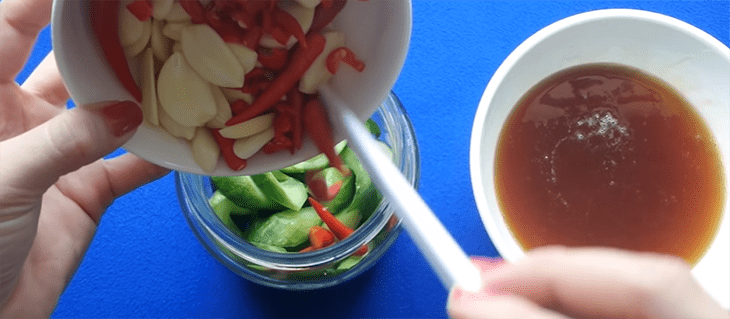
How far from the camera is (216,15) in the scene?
0.48 meters

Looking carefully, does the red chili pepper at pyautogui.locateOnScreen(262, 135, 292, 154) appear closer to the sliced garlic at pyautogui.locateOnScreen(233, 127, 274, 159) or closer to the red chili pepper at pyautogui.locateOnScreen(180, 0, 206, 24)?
the sliced garlic at pyautogui.locateOnScreen(233, 127, 274, 159)

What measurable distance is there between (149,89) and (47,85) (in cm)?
33

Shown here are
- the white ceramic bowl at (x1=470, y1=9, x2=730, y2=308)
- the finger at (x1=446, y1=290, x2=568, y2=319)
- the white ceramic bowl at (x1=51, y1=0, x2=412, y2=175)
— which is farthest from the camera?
the white ceramic bowl at (x1=470, y1=9, x2=730, y2=308)

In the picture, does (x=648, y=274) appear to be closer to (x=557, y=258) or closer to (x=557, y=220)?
(x=557, y=258)

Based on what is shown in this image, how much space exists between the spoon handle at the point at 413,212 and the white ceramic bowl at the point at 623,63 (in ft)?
0.58

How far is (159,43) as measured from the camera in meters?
0.50

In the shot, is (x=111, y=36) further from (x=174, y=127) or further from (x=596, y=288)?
(x=596, y=288)

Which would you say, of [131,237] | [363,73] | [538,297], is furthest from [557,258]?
[131,237]

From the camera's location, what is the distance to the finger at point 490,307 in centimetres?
34

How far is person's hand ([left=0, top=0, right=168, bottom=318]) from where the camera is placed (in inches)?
18.8

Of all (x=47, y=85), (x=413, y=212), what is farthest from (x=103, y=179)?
(x=413, y=212)

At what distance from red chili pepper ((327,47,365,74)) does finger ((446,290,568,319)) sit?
0.24 meters

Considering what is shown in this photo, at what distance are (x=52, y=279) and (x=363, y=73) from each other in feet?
1.42

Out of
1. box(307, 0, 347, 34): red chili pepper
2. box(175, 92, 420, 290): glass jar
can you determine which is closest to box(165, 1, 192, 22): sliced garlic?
box(307, 0, 347, 34): red chili pepper
